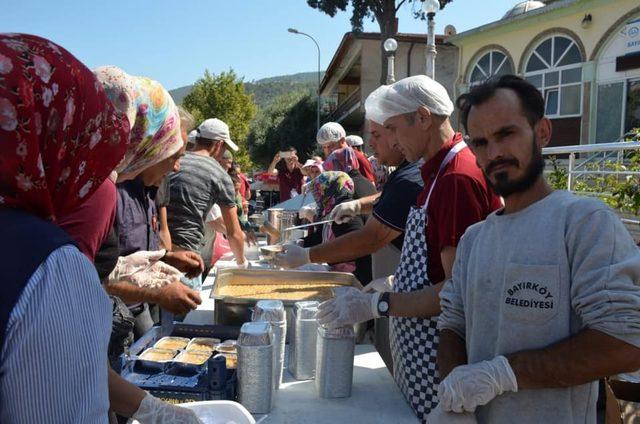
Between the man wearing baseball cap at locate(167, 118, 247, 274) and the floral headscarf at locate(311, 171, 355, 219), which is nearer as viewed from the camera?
the man wearing baseball cap at locate(167, 118, 247, 274)

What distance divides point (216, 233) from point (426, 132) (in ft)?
8.23

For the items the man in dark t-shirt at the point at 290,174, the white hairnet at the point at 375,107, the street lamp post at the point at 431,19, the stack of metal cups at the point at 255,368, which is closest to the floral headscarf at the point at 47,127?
the stack of metal cups at the point at 255,368

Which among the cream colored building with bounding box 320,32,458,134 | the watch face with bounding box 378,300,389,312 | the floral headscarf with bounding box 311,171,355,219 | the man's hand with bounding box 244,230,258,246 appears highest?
the cream colored building with bounding box 320,32,458,134

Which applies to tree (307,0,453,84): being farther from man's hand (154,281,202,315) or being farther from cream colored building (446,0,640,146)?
man's hand (154,281,202,315)

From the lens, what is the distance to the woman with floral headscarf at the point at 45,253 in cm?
70

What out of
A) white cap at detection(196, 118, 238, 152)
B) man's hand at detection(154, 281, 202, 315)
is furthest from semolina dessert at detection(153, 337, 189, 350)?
white cap at detection(196, 118, 238, 152)

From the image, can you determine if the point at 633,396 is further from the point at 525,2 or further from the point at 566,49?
the point at 525,2

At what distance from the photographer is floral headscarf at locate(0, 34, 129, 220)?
2.43ft

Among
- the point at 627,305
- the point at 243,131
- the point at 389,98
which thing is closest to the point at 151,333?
the point at 389,98

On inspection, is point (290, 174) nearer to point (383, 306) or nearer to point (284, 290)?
point (284, 290)

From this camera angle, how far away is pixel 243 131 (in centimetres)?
3139

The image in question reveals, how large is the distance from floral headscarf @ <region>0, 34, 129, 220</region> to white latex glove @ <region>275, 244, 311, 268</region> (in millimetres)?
1918

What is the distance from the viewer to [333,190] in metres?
3.65

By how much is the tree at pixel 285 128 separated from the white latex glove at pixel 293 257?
27.0m
